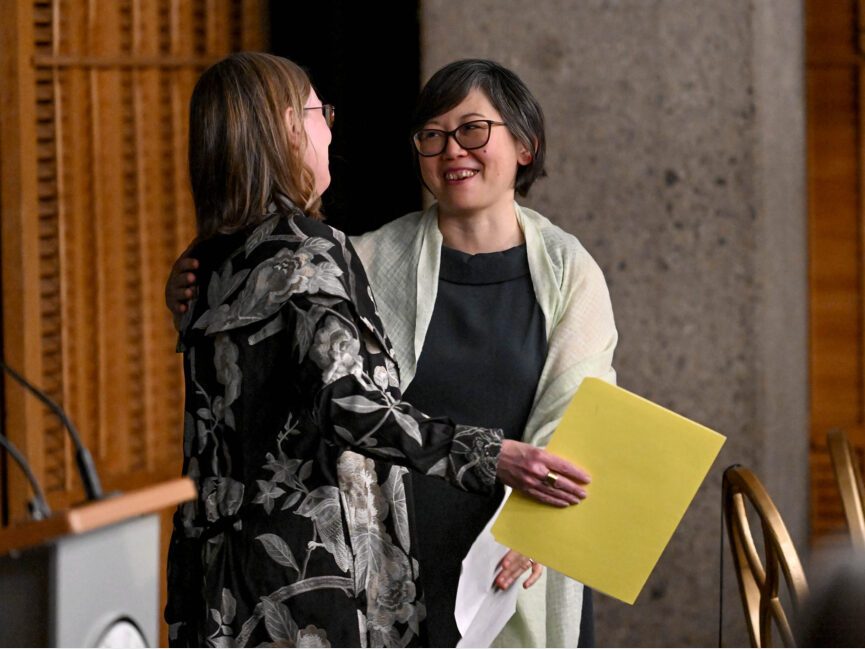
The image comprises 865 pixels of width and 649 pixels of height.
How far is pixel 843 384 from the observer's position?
481cm

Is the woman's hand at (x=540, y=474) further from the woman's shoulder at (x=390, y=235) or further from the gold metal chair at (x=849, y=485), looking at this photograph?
the woman's shoulder at (x=390, y=235)

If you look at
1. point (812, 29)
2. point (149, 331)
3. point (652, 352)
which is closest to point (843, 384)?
point (812, 29)

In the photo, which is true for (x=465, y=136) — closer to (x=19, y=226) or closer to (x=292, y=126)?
(x=292, y=126)

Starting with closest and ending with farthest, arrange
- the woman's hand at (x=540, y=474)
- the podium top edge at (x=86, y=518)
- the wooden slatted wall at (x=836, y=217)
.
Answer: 1. the podium top edge at (x=86, y=518)
2. the woman's hand at (x=540, y=474)
3. the wooden slatted wall at (x=836, y=217)

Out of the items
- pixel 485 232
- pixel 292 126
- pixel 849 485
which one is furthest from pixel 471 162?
pixel 849 485

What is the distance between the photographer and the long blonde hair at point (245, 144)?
6.49ft

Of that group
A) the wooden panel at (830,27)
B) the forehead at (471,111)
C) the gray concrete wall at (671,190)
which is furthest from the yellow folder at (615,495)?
the wooden panel at (830,27)

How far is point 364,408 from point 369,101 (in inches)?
71.6

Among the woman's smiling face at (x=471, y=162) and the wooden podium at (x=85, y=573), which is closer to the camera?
the wooden podium at (x=85, y=573)

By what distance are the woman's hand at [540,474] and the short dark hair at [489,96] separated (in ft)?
2.26

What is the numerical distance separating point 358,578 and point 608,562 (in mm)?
388

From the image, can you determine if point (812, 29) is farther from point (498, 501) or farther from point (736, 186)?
point (498, 501)

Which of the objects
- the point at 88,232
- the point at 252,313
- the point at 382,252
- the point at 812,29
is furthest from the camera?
the point at 812,29

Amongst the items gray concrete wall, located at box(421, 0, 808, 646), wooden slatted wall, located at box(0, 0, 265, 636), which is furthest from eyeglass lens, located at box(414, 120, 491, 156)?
wooden slatted wall, located at box(0, 0, 265, 636)
